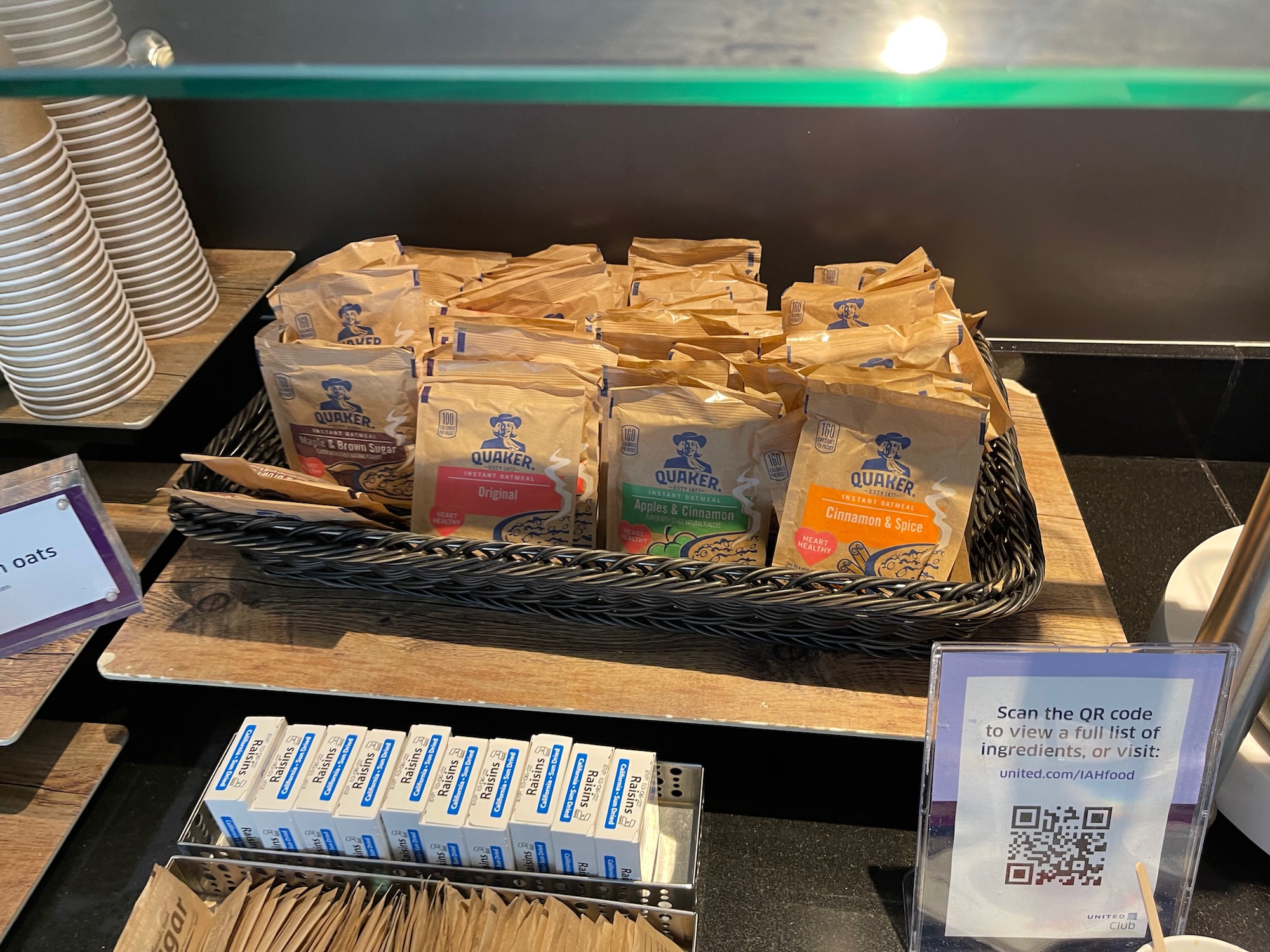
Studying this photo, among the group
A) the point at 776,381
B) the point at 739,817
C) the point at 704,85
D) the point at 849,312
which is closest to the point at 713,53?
the point at 704,85

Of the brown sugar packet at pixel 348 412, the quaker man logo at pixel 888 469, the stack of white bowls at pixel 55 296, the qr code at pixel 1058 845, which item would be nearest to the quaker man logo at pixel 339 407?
the brown sugar packet at pixel 348 412

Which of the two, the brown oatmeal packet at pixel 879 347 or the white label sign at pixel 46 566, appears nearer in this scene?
the white label sign at pixel 46 566

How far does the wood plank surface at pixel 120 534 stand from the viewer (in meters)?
1.01

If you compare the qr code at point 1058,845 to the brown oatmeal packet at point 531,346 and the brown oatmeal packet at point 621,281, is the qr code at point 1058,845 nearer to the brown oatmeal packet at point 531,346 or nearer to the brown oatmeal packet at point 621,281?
the brown oatmeal packet at point 531,346

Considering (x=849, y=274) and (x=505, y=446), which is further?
(x=849, y=274)

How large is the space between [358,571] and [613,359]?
37 cm

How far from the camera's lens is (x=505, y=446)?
1067mm

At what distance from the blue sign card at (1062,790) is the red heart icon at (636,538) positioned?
1.28 ft

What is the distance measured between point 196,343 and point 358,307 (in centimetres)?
24

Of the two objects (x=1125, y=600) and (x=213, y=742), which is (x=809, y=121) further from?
(x=213, y=742)

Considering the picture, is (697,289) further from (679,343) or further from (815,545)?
(815,545)

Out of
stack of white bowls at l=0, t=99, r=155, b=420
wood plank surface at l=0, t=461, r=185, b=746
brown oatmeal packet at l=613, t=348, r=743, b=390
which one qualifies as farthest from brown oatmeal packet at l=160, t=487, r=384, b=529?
brown oatmeal packet at l=613, t=348, r=743, b=390

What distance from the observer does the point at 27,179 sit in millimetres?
962

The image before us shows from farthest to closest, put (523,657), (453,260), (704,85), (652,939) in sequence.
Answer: (453,260) → (523,657) → (652,939) → (704,85)
